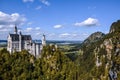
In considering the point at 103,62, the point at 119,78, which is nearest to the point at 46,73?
the point at 119,78

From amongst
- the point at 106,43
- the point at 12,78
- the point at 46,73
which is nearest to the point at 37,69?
the point at 46,73

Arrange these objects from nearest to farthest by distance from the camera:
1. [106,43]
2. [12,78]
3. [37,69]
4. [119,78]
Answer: [12,78] < [37,69] < [119,78] < [106,43]

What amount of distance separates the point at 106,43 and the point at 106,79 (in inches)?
1593

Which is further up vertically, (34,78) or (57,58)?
(57,58)

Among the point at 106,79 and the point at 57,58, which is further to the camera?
the point at 106,79

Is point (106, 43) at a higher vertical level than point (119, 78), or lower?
higher

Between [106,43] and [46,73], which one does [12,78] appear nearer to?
[46,73]

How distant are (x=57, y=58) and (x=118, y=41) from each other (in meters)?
91.5

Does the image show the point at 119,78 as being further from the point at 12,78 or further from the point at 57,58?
the point at 12,78

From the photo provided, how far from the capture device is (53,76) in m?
82.1

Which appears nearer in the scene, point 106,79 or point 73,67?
point 73,67

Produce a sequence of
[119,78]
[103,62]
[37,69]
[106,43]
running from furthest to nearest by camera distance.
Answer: [106,43], [103,62], [119,78], [37,69]

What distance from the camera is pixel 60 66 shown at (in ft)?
279

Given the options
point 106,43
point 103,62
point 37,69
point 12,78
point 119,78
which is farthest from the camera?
point 106,43
